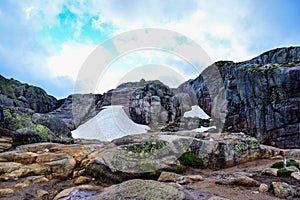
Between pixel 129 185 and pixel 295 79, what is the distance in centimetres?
4983

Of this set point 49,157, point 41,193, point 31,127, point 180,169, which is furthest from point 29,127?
point 180,169

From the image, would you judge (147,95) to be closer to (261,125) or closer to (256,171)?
(261,125)

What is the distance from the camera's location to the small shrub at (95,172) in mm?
12763

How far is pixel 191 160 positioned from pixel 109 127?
62458mm

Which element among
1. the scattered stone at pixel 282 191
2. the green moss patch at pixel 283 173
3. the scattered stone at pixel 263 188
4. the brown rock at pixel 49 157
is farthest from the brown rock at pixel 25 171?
the green moss patch at pixel 283 173

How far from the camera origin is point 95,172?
42.4 ft

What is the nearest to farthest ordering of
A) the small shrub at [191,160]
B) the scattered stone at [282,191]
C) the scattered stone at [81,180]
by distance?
the scattered stone at [282,191] < the scattered stone at [81,180] < the small shrub at [191,160]

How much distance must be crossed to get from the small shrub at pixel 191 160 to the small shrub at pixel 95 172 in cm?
544

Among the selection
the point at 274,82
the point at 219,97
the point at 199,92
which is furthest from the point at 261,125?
the point at 199,92

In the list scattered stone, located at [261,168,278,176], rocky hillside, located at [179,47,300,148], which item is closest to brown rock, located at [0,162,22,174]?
scattered stone, located at [261,168,278,176]

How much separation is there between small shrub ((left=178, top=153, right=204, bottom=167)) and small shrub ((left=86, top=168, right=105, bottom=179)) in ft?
17.8

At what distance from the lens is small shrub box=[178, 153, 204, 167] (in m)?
14.9

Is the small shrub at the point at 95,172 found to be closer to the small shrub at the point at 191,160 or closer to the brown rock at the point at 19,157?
the brown rock at the point at 19,157

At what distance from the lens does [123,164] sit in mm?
13141
